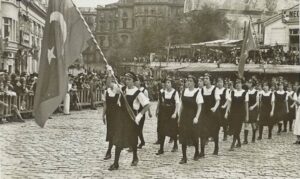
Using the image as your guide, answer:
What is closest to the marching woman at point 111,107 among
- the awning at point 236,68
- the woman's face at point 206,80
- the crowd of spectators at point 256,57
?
the woman's face at point 206,80

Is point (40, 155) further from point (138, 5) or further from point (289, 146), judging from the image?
point (138, 5)

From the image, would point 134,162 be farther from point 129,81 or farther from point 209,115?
point 209,115

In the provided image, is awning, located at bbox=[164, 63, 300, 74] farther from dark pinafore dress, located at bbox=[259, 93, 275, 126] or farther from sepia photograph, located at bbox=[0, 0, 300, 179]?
dark pinafore dress, located at bbox=[259, 93, 275, 126]

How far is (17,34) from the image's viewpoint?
115 ft

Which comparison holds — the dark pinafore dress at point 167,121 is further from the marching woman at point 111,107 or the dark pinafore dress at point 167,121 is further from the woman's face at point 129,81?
the woman's face at point 129,81

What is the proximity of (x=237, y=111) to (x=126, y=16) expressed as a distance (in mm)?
101034

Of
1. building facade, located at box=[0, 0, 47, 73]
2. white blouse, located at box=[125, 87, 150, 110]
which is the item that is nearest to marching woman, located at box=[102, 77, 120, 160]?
white blouse, located at box=[125, 87, 150, 110]

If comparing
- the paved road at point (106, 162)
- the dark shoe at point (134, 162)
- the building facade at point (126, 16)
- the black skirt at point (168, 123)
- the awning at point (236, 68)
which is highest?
the building facade at point (126, 16)

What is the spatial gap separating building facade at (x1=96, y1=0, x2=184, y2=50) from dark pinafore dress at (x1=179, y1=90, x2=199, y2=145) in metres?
94.5

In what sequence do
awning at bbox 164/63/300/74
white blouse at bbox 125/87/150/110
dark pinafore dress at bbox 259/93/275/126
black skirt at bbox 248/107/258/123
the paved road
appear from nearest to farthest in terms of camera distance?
the paved road → white blouse at bbox 125/87/150/110 → black skirt at bbox 248/107/258/123 → dark pinafore dress at bbox 259/93/275/126 → awning at bbox 164/63/300/74

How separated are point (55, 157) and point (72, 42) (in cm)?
416

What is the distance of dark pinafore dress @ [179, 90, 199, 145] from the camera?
10.6 metres

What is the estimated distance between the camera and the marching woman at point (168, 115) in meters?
11.7

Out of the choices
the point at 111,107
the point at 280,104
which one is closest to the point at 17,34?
the point at 280,104
